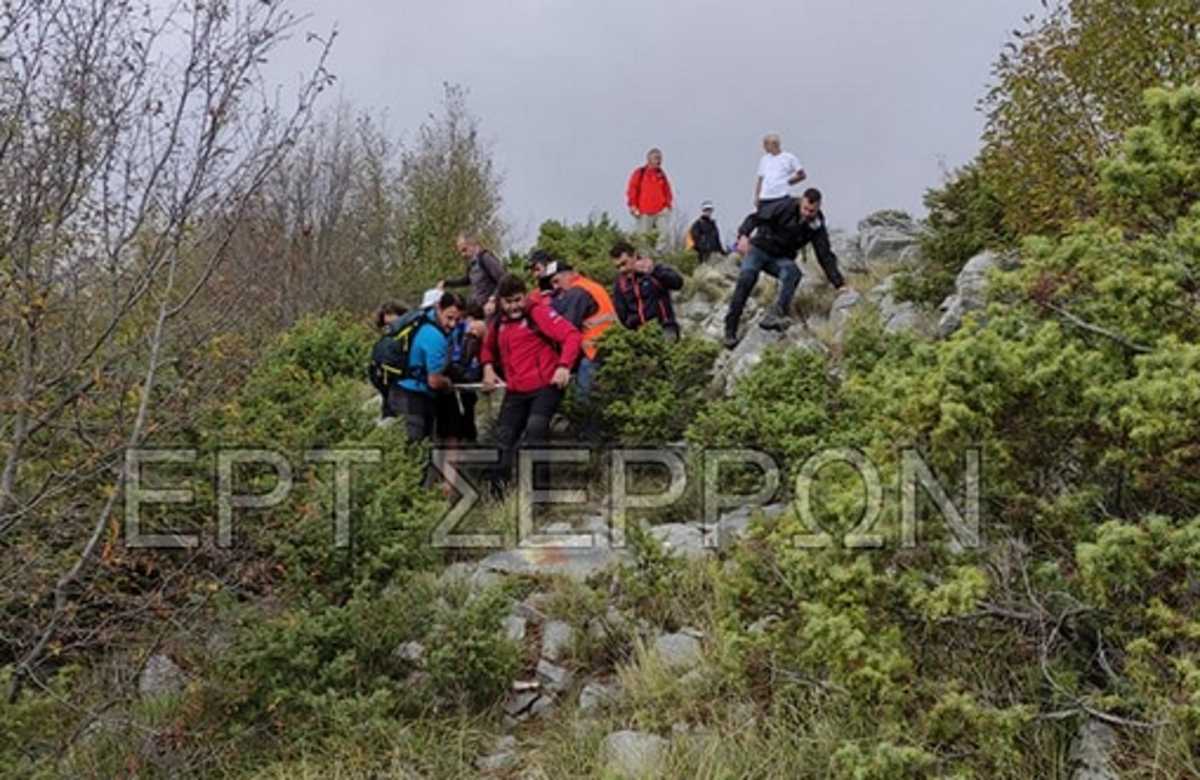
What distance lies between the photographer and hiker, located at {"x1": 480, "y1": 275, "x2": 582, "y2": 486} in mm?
6562

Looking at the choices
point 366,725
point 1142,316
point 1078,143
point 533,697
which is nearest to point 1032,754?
point 1142,316

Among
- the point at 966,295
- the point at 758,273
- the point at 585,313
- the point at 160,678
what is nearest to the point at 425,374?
the point at 585,313

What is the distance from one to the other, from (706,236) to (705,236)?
0.01 metres

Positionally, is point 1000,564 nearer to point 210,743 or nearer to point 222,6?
point 210,743

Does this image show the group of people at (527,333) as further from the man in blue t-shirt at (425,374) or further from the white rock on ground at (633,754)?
the white rock on ground at (633,754)

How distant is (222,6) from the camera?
13.0ft

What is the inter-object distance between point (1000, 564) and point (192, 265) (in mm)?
3708

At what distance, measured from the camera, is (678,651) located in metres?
4.31

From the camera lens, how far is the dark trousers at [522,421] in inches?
260

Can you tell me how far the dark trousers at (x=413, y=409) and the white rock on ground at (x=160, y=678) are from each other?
8.61 ft

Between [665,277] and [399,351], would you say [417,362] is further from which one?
[665,277]

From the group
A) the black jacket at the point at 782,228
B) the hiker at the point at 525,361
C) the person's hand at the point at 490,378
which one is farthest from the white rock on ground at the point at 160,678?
the black jacket at the point at 782,228

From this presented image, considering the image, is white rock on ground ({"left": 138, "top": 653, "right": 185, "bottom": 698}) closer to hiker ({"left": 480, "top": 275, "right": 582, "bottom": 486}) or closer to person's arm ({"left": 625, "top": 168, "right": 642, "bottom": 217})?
hiker ({"left": 480, "top": 275, "right": 582, "bottom": 486})

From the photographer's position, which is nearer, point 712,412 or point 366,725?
point 366,725
